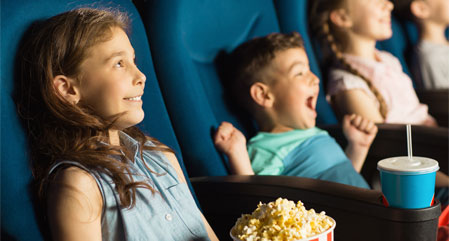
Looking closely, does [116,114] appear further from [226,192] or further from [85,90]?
[226,192]

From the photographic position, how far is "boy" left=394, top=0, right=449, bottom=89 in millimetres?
2572

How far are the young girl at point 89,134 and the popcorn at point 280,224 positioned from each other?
21 cm

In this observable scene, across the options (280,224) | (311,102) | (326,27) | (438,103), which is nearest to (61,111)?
(280,224)

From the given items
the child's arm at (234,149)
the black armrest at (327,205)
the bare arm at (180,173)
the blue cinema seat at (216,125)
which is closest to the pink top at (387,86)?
the blue cinema seat at (216,125)

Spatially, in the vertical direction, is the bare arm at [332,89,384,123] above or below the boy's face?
below

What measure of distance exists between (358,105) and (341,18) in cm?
39

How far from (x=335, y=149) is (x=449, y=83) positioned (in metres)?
1.12

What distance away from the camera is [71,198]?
979 mm

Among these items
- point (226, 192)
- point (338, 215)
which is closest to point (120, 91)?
point (226, 192)

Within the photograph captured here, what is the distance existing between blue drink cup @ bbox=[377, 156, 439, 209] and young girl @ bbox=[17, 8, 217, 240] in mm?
405

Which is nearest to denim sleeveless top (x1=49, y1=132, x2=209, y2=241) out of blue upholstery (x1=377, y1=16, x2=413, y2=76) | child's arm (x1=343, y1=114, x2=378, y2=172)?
child's arm (x1=343, y1=114, x2=378, y2=172)

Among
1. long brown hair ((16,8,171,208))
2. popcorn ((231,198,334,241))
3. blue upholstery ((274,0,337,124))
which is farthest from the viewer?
blue upholstery ((274,0,337,124))

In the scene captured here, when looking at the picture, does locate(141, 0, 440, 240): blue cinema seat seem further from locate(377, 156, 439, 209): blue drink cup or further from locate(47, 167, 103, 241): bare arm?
locate(47, 167, 103, 241): bare arm

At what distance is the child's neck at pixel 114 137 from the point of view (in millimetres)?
1109
